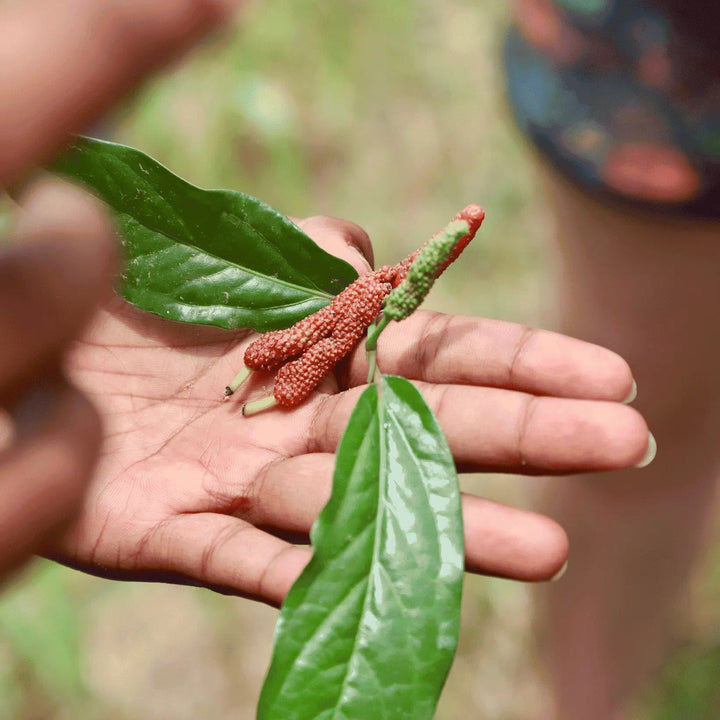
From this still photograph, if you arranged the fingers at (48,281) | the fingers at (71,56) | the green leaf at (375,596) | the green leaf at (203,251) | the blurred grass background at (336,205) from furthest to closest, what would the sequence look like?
1. the blurred grass background at (336,205)
2. the green leaf at (203,251)
3. the green leaf at (375,596)
4. the fingers at (48,281)
5. the fingers at (71,56)

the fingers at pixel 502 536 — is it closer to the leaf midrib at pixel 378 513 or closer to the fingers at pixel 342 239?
the leaf midrib at pixel 378 513

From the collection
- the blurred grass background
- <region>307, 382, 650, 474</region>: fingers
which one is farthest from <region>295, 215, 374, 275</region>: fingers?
the blurred grass background

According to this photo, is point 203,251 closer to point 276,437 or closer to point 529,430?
point 276,437

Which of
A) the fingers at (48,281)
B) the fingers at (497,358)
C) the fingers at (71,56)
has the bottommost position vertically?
the fingers at (48,281)

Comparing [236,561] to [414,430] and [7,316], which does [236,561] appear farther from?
[7,316]

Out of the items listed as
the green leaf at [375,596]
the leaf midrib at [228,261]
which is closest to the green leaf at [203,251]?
the leaf midrib at [228,261]

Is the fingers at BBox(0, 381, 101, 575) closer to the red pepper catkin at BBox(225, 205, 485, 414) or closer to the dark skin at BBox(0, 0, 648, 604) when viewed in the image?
the dark skin at BBox(0, 0, 648, 604)

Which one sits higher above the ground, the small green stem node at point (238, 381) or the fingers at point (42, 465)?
the small green stem node at point (238, 381)
